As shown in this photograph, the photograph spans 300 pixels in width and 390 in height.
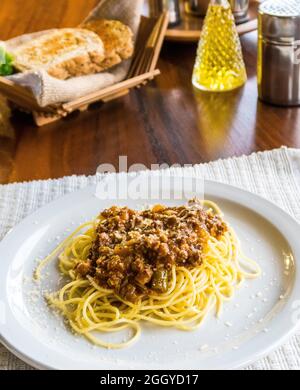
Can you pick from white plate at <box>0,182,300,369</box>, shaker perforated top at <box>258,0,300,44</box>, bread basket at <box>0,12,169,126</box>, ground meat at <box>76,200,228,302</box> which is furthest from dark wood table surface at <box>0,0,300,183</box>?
ground meat at <box>76,200,228,302</box>

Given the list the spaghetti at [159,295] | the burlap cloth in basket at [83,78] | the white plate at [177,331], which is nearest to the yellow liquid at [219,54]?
the burlap cloth in basket at [83,78]

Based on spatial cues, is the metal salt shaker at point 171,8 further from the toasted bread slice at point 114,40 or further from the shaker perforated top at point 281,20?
the shaker perforated top at point 281,20

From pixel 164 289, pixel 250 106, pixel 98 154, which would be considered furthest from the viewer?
pixel 250 106

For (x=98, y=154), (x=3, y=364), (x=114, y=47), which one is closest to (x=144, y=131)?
(x=98, y=154)

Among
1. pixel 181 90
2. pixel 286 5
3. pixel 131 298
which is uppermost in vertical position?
pixel 286 5

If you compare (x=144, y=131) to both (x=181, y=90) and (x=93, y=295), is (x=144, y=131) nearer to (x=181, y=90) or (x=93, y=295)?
(x=181, y=90)

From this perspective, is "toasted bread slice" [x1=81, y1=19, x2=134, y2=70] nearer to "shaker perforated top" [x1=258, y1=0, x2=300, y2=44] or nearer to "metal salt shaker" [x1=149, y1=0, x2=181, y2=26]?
"metal salt shaker" [x1=149, y1=0, x2=181, y2=26]
